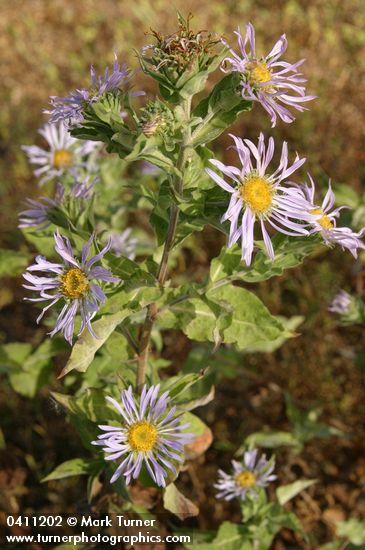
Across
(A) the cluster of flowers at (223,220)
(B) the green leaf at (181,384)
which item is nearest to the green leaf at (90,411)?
(A) the cluster of flowers at (223,220)

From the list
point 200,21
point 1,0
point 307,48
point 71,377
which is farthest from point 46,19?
point 71,377

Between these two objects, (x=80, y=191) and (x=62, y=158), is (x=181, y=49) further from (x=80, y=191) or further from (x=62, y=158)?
(x=62, y=158)

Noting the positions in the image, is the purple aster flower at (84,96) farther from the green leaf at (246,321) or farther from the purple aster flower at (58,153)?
the purple aster flower at (58,153)

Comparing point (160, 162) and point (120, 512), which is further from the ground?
point (160, 162)

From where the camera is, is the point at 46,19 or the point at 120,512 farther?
the point at 46,19

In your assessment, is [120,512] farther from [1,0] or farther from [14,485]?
[1,0]

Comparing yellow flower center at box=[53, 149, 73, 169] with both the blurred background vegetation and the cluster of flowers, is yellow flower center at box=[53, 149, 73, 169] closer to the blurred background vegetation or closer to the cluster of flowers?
the blurred background vegetation
